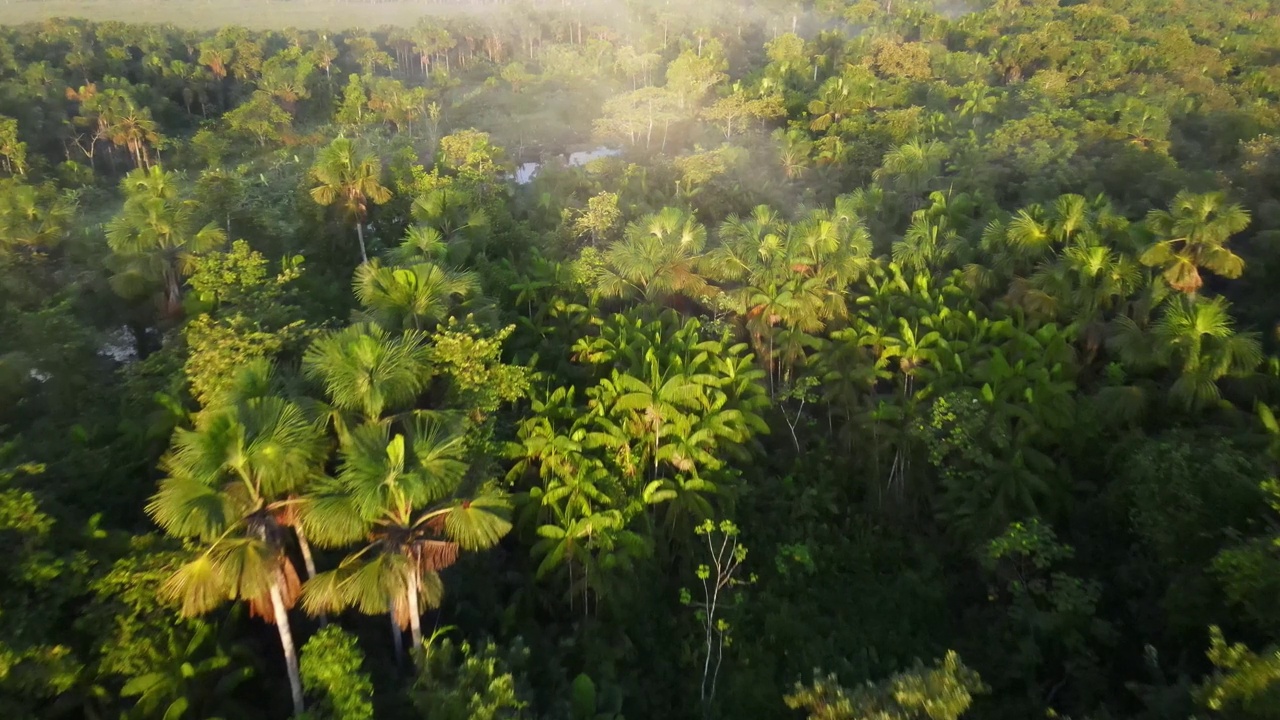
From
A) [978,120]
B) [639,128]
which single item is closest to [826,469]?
[978,120]

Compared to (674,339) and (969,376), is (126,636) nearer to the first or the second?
(674,339)

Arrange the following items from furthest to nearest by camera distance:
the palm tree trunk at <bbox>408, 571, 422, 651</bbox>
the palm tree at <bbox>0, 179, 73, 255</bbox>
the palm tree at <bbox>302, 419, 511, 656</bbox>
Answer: the palm tree at <bbox>0, 179, 73, 255</bbox> → the palm tree trunk at <bbox>408, 571, 422, 651</bbox> → the palm tree at <bbox>302, 419, 511, 656</bbox>

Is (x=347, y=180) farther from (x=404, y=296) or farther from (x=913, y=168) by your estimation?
(x=913, y=168)

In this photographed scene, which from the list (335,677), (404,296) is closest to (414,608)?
(335,677)

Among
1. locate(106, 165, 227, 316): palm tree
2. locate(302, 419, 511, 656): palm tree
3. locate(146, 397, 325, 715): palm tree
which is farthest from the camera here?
locate(106, 165, 227, 316): palm tree

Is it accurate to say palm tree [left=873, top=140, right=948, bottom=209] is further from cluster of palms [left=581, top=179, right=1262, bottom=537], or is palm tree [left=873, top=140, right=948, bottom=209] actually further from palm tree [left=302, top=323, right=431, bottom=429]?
palm tree [left=302, top=323, right=431, bottom=429]

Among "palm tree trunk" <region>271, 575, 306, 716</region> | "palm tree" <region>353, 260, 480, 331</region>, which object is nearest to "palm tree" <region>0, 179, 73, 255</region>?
"palm tree" <region>353, 260, 480, 331</region>

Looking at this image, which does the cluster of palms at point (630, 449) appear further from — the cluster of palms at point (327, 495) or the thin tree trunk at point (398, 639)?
the cluster of palms at point (327, 495)

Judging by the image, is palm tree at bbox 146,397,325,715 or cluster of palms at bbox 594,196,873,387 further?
cluster of palms at bbox 594,196,873,387
